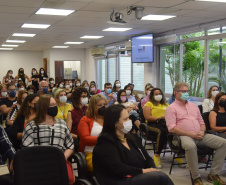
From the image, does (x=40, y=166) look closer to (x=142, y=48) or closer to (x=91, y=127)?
(x=91, y=127)

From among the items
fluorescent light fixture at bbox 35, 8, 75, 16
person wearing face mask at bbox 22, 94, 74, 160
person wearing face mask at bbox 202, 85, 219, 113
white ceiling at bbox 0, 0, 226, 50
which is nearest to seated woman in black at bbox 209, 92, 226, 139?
person wearing face mask at bbox 202, 85, 219, 113

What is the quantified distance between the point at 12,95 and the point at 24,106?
2484 mm

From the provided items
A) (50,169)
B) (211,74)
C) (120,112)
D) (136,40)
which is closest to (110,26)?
(136,40)

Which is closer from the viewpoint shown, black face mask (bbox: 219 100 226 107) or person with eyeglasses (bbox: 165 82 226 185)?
person with eyeglasses (bbox: 165 82 226 185)

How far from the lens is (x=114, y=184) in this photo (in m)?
2.76

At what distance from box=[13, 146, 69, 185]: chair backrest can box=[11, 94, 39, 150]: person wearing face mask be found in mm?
1287

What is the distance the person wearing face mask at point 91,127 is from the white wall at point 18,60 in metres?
15.6

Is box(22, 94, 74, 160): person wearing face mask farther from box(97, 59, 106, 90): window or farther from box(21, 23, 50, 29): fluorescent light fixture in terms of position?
box(97, 59, 106, 90): window

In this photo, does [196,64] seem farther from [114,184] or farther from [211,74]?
Result: [114,184]

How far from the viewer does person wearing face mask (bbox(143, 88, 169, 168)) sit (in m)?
5.10

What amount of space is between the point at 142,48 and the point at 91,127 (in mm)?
6995

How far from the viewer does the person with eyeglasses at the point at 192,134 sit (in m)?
4.23

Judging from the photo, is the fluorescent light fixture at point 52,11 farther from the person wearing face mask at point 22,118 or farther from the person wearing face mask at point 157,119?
the person wearing face mask at point 22,118

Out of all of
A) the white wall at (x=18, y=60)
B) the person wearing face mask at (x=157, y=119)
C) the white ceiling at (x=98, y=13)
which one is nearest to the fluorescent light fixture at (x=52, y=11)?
the white ceiling at (x=98, y=13)
